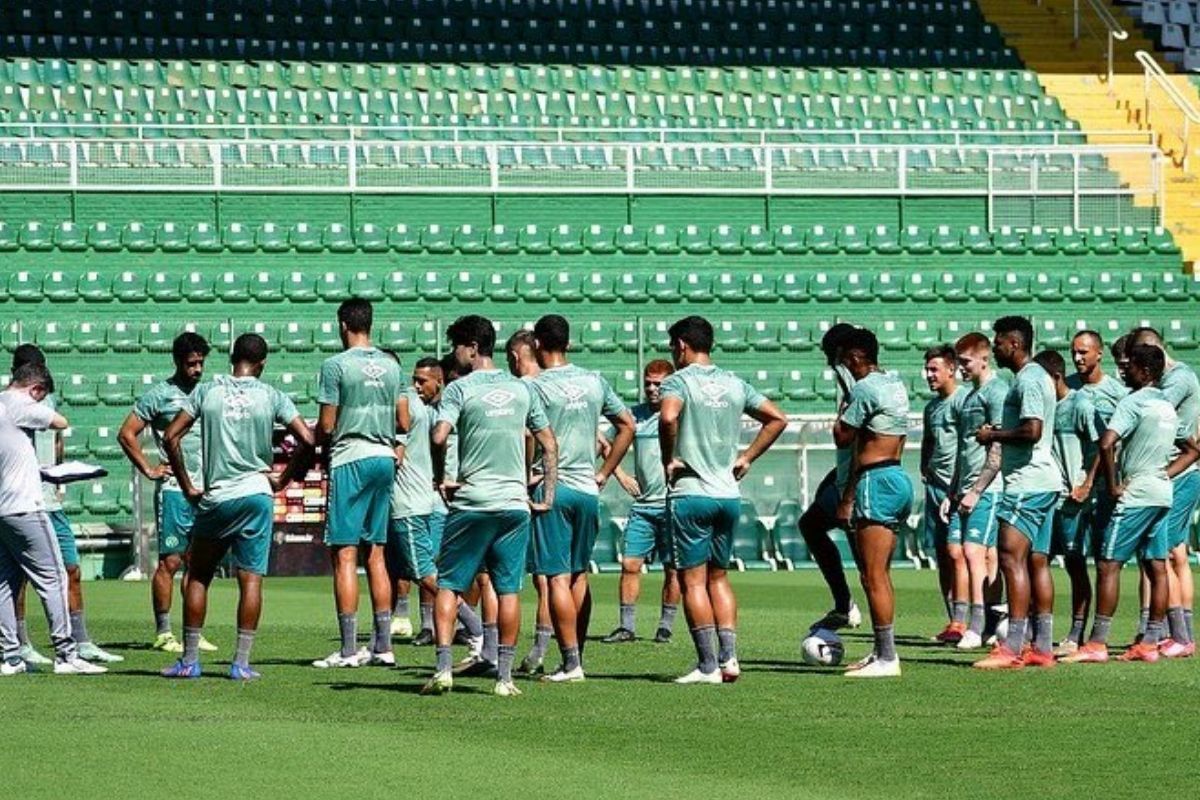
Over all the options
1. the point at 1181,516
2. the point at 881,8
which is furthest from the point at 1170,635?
the point at 881,8

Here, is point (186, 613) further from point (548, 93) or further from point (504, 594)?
point (548, 93)

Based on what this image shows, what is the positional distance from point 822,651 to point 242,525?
11.4 ft

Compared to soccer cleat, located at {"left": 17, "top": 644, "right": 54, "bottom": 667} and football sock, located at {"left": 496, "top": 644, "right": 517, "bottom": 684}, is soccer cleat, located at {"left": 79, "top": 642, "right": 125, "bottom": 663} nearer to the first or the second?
soccer cleat, located at {"left": 17, "top": 644, "right": 54, "bottom": 667}

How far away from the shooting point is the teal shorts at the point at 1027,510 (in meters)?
14.3

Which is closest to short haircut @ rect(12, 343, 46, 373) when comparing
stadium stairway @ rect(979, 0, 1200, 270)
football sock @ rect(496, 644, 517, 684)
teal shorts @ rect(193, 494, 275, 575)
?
teal shorts @ rect(193, 494, 275, 575)

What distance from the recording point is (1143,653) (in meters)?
15.1

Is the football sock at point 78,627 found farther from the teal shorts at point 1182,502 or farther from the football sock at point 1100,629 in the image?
the teal shorts at point 1182,502

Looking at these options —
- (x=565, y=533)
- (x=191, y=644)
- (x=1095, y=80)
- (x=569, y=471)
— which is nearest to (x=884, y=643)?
(x=565, y=533)

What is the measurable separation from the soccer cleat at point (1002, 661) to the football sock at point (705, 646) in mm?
1888

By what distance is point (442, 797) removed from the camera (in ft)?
29.8

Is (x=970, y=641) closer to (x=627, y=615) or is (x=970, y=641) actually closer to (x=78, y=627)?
(x=627, y=615)

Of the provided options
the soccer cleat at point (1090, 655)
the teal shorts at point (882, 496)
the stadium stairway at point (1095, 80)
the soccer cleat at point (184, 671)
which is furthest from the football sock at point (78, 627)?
the stadium stairway at point (1095, 80)

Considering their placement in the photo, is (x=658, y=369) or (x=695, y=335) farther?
(x=658, y=369)

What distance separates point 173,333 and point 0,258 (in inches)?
110
